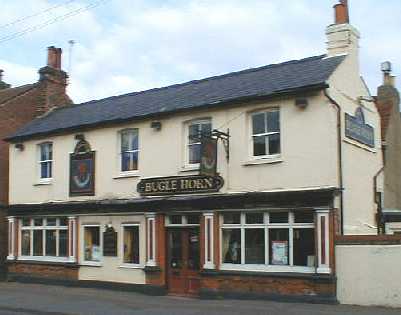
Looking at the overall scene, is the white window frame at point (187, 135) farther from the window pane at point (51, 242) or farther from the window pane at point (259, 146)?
the window pane at point (51, 242)

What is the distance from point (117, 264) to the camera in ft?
69.8

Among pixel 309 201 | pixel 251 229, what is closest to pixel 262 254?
pixel 251 229

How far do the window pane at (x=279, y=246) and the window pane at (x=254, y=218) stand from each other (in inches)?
18.7

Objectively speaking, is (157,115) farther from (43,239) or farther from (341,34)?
(43,239)

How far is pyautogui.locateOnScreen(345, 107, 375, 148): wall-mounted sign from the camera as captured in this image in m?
17.8

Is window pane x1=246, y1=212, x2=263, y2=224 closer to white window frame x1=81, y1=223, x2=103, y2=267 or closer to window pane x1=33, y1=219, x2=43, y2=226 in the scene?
white window frame x1=81, y1=223, x2=103, y2=267

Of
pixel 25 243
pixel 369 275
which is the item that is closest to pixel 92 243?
pixel 25 243

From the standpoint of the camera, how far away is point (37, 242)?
24312 mm

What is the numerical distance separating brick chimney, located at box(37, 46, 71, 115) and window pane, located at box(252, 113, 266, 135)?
13.5 m

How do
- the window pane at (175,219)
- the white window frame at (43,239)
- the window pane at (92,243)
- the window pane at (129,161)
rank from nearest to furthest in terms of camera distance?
the window pane at (175,219) → the window pane at (129,161) → the window pane at (92,243) → the white window frame at (43,239)

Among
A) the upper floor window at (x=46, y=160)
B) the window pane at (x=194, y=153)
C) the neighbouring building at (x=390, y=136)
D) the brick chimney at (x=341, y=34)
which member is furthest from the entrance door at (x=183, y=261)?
the neighbouring building at (x=390, y=136)

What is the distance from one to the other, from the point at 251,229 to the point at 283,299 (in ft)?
7.49

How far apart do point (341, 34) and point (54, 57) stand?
15804mm

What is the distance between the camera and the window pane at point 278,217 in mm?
17359
